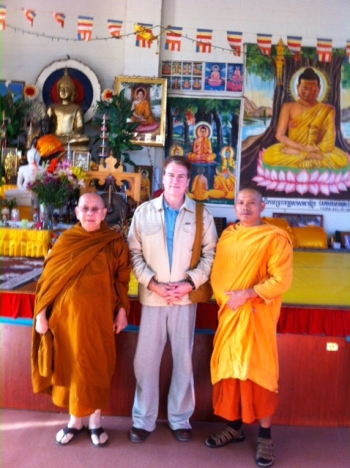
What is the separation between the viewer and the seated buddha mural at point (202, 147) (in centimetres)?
641

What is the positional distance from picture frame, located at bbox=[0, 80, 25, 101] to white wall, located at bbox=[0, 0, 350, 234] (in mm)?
80

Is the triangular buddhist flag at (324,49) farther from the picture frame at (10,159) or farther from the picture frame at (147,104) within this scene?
the picture frame at (10,159)

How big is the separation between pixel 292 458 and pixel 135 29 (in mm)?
5543

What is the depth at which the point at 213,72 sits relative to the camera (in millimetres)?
6340

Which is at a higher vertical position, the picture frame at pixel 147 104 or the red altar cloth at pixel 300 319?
the picture frame at pixel 147 104

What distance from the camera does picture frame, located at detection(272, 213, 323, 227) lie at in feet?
21.3

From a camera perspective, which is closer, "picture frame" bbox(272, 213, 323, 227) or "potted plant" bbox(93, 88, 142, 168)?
"potted plant" bbox(93, 88, 142, 168)

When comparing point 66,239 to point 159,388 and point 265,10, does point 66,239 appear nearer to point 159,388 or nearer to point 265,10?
point 159,388

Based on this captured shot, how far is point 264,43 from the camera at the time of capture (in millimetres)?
6293

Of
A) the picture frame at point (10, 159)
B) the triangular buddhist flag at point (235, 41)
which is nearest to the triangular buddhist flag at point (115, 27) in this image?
the triangular buddhist flag at point (235, 41)

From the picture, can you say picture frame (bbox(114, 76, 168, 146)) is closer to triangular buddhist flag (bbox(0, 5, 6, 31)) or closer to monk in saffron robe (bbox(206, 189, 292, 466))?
triangular buddhist flag (bbox(0, 5, 6, 31))

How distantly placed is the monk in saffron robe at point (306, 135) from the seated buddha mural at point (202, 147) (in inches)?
30.2

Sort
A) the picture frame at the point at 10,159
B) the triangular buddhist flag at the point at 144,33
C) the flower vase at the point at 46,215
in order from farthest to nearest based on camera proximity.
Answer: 1. the triangular buddhist flag at the point at 144,33
2. the picture frame at the point at 10,159
3. the flower vase at the point at 46,215

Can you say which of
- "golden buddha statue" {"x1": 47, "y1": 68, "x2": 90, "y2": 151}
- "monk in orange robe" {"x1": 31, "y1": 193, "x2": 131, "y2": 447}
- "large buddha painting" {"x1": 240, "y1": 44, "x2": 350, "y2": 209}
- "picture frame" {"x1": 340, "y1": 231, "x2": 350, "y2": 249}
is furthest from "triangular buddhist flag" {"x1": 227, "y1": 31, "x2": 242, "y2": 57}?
"monk in orange robe" {"x1": 31, "y1": 193, "x2": 131, "y2": 447}
